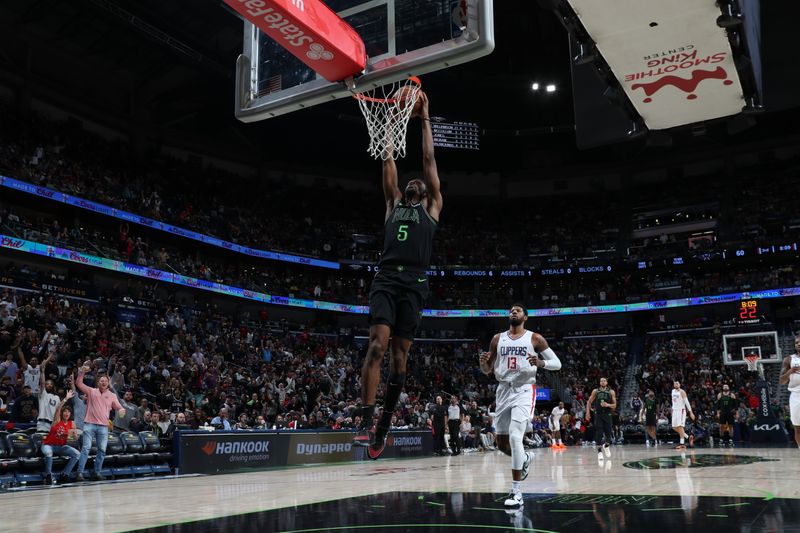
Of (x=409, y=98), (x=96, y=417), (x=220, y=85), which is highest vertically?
(x=220, y=85)

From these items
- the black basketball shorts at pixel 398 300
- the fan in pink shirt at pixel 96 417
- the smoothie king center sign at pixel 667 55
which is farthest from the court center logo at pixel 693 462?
the fan in pink shirt at pixel 96 417

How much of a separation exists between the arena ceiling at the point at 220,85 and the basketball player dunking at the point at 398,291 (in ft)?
61.5

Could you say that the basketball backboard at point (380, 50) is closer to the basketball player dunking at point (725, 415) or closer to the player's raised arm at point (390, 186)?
the player's raised arm at point (390, 186)

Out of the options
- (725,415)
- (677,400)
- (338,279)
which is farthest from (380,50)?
(338,279)

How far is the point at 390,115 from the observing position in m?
6.87

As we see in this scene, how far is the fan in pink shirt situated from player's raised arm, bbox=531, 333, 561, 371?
291 inches

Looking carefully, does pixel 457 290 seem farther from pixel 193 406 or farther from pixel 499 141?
pixel 193 406

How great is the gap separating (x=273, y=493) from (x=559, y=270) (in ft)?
104

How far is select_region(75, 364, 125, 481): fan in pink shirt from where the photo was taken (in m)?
11.4

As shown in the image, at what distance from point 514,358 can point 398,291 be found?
303cm

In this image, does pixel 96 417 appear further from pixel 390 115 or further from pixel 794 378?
pixel 794 378

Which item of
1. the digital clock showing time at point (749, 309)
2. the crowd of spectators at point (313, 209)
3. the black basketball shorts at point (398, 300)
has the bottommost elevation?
the black basketball shorts at point (398, 300)

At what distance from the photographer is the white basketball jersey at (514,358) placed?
7.94 metres

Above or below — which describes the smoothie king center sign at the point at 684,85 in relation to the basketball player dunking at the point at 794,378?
above
